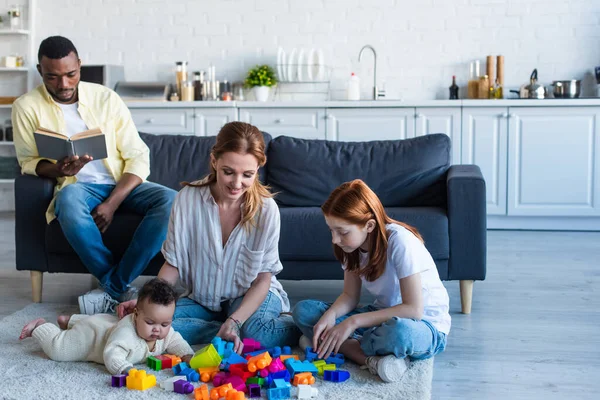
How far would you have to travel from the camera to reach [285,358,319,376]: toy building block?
7.82ft

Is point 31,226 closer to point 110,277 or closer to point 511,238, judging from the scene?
point 110,277

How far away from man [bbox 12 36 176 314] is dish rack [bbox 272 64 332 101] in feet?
8.90

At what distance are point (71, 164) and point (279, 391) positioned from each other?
5.17 feet

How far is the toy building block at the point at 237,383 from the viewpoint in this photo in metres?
2.29

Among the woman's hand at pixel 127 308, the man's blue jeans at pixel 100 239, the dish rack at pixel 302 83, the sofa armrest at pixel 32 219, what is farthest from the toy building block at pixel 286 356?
the dish rack at pixel 302 83

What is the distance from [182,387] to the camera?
229 centimetres

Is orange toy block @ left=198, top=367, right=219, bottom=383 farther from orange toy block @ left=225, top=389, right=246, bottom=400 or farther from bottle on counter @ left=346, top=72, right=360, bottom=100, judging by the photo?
bottle on counter @ left=346, top=72, right=360, bottom=100

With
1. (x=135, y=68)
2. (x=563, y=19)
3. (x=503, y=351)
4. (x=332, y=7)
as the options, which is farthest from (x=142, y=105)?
(x=503, y=351)

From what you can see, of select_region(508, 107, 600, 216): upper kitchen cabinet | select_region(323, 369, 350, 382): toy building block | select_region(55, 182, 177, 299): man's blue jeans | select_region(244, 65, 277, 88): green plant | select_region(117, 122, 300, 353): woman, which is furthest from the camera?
select_region(244, 65, 277, 88): green plant

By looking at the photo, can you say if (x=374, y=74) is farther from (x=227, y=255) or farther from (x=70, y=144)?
(x=227, y=255)

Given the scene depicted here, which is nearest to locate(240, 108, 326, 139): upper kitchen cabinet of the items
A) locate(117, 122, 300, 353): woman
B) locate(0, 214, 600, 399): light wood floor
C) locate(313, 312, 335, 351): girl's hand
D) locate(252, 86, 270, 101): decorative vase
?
locate(252, 86, 270, 101): decorative vase

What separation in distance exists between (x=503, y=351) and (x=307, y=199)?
1.36m

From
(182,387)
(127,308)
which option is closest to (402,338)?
(182,387)

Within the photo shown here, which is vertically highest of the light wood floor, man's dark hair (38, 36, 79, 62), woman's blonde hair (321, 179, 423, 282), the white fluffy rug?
man's dark hair (38, 36, 79, 62)
